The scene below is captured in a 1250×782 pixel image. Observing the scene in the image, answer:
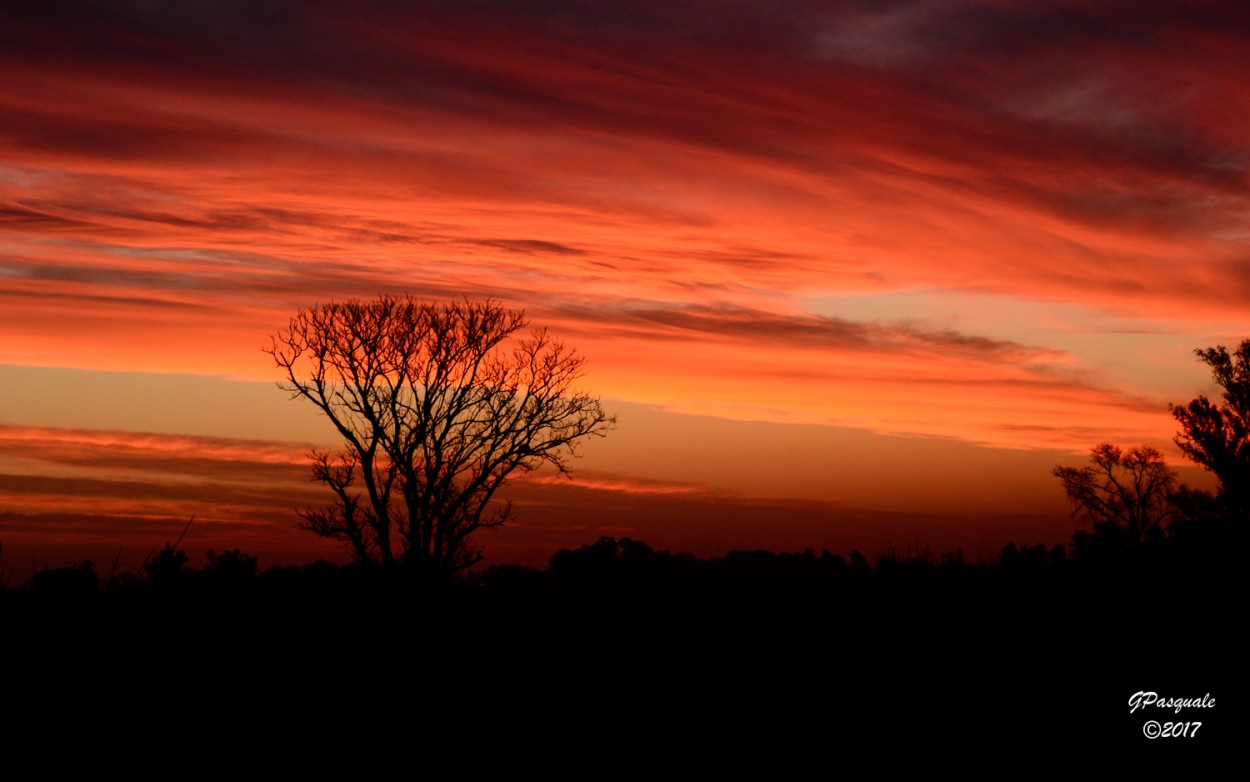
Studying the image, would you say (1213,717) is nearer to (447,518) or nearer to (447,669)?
(447,669)

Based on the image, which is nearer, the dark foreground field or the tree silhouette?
the dark foreground field

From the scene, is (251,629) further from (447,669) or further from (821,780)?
(821,780)

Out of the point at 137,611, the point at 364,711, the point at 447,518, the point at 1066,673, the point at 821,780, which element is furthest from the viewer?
the point at 447,518

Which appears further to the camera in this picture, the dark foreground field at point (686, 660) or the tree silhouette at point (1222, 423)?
the tree silhouette at point (1222, 423)

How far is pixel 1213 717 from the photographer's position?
795 centimetres

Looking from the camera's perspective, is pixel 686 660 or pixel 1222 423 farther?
pixel 1222 423

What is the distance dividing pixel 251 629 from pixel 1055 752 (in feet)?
23.7

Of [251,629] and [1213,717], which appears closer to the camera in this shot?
[1213,717]

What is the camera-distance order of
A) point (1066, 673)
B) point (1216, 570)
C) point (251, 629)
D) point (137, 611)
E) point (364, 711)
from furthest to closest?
point (1216, 570)
point (137, 611)
point (251, 629)
point (1066, 673)
point (364, 711)

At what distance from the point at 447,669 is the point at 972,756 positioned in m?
4.27

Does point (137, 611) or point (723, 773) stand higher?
point (137, 611)

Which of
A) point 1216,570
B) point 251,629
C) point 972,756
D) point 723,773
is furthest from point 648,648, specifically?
point 1216,570

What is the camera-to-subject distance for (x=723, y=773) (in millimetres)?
7012

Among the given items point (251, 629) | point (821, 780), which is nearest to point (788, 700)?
point (821, 780)
